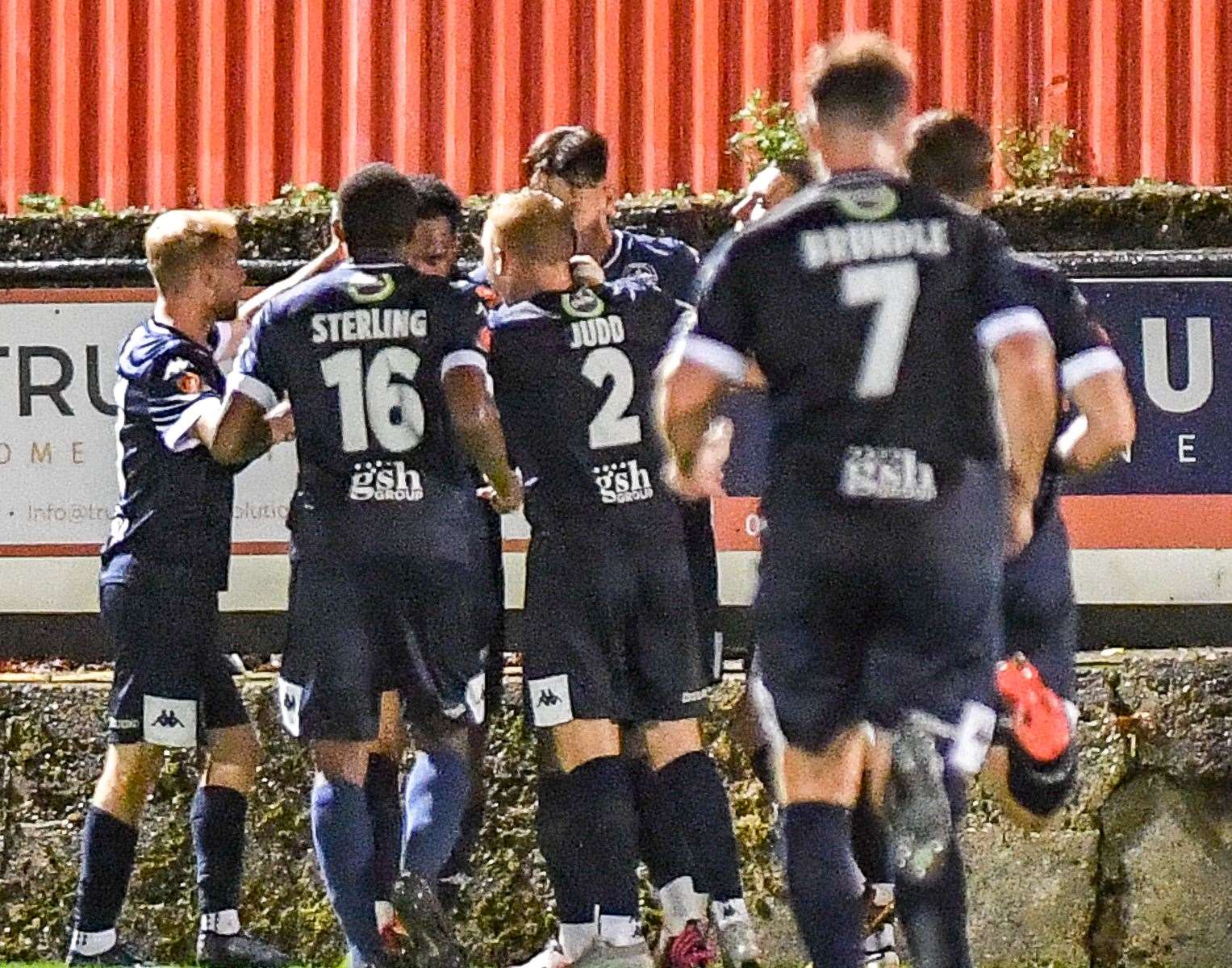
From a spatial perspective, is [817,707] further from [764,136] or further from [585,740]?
[764,136]

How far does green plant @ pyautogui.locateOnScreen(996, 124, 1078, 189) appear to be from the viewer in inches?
391

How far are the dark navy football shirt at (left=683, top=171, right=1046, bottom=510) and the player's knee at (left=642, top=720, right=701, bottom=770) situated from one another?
166cm

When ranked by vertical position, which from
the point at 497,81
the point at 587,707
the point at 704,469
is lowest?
the point at 587,707

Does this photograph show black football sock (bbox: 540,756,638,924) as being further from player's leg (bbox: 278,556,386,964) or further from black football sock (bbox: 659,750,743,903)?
player's leg (bbox: 278,556,386,964)

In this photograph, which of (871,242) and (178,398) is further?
(178,398)

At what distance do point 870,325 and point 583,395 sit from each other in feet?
5.18

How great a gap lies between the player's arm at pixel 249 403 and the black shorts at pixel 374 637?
30cm

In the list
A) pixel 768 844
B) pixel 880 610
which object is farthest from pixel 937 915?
pixel 768 844

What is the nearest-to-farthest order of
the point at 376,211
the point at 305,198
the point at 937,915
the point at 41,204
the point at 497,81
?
the point at 937,915 < the point at 376,211 < the point at 305,198 < the point at 41,204 < the point at 497,81

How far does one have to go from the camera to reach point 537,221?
238 inches

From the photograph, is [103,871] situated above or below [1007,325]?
below

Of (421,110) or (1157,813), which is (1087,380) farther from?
(421,110)

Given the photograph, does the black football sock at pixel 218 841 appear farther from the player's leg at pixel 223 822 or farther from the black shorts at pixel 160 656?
the black shorts at pixel 160 656

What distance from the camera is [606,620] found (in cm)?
606
